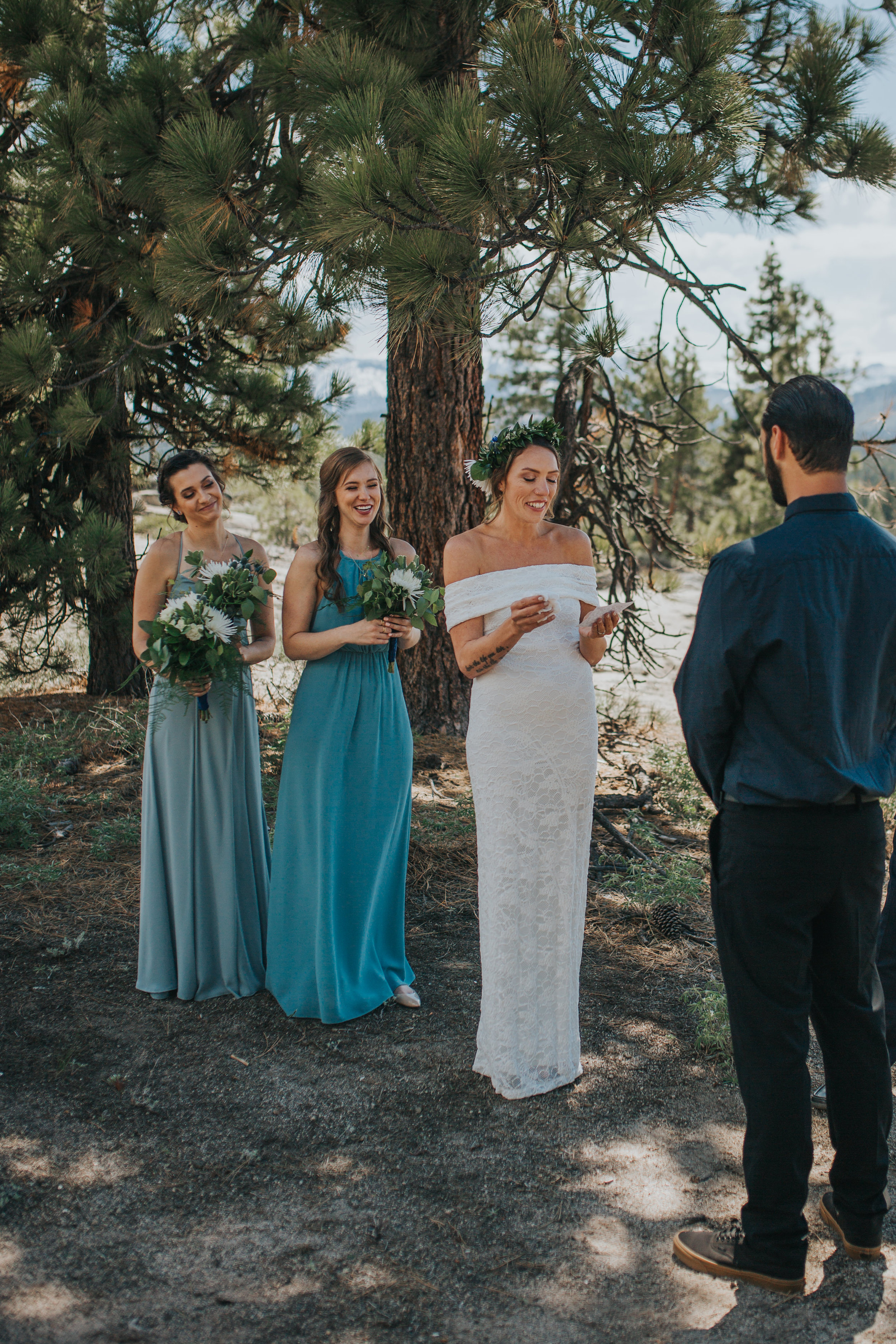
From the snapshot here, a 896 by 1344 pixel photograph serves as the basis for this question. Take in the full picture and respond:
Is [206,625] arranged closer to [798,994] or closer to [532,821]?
[532,821]

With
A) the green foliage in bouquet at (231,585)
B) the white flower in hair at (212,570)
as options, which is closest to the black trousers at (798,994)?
the green foliage in bouquet at (231,585)

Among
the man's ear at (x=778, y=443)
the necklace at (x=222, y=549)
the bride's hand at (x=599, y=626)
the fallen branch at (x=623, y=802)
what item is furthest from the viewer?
the fallen branch at (x=623, y=802)

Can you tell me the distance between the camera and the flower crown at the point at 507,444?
3535 mm

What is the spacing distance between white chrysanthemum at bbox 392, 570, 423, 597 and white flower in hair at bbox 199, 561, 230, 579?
0.69 m

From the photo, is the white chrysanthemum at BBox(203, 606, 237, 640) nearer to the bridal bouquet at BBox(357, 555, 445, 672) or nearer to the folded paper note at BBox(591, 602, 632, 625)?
the bridal bouquet at BBox(357, 555, 445, 672)

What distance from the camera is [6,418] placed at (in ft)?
27.1

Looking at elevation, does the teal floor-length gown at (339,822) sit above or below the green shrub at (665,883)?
above

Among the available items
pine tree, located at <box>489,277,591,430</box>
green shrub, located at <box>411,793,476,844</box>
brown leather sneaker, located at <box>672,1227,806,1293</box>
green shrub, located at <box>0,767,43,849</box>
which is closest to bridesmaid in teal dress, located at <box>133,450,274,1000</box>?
green shrub, located at <box>411,793,476,844</box>

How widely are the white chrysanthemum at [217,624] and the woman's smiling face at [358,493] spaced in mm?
666

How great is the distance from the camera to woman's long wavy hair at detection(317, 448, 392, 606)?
400 centimetres

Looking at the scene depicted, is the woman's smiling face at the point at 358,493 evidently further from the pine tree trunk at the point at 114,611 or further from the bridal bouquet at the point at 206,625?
the pine tree trunk at the point at 114,611

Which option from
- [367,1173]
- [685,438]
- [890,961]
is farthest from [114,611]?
[685,438]

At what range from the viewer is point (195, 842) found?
409 cm

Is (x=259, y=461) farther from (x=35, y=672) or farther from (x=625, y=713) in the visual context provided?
(x=625, y=713)
